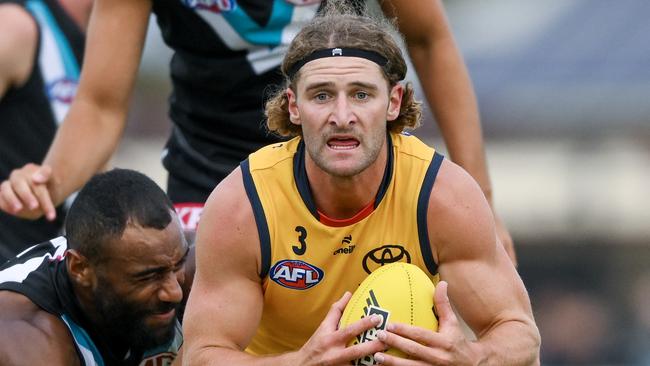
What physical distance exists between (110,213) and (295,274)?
0.89 m

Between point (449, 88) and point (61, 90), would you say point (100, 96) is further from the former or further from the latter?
point (61, 90)

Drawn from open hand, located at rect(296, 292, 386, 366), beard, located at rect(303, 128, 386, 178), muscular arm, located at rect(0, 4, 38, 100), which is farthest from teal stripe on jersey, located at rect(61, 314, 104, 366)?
muscular arm, located at rect(0, 4, 38, 100)

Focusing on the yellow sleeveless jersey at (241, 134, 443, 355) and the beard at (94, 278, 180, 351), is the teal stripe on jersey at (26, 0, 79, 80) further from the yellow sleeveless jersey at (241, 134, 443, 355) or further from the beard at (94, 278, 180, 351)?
the yellow sleeveless jersey at (241, 134, 443, 355)

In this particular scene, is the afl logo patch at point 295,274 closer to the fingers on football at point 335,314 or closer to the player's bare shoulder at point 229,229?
the player's bare shoulder at point 229,229

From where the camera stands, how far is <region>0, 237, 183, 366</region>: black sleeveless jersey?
5457 millimetres

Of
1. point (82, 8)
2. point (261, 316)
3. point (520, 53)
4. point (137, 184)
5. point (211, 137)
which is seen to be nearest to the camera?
point (261, 316)

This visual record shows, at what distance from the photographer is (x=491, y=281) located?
4.90 meters

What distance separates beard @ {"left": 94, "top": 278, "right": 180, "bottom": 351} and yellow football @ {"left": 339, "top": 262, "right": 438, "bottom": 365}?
1024 mm

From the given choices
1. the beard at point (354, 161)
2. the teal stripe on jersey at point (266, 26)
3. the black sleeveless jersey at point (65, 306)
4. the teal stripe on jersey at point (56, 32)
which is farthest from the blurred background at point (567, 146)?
the beard at point (354, 161)

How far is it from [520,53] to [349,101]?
6.67m

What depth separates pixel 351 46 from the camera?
4.91 meters

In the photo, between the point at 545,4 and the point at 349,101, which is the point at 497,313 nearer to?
the point at 349,101

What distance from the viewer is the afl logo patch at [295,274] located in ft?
16.1

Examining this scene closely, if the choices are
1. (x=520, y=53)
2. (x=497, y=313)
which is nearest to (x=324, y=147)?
(x=497, y=313)
